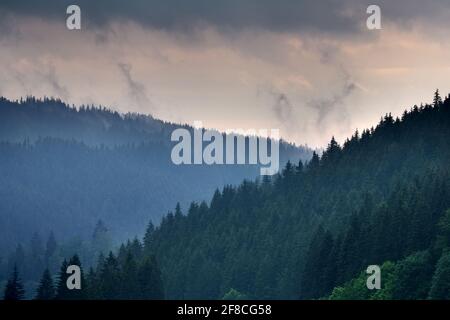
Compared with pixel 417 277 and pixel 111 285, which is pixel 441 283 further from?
pixel 111 285

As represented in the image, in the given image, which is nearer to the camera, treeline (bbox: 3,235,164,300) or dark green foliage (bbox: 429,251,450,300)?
dark green foliage (bbox: 429,251,450,300)

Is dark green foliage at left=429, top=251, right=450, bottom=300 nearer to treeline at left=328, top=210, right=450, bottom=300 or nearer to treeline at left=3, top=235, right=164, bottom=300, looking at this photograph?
treeline at left=328, top=210, right=450, bottom=300

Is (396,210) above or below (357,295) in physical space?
above

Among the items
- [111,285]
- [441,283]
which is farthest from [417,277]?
[111,285]

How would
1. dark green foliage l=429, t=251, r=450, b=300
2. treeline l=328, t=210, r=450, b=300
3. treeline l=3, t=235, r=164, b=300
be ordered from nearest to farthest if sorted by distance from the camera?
dark green foliage l=429, t=251, r=450, b=300 → treeline l=328, t=210, r=450, b=300 → treeline l=3, t=235, r=164, b=300

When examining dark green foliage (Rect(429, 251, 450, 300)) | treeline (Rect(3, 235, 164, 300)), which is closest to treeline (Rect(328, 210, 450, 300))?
dark green foliage (Rect(429, 251, 450, 300))

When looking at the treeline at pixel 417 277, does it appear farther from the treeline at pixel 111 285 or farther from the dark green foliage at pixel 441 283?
the treeline at pixel 111 285

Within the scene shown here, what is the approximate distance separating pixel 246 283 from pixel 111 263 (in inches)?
1665

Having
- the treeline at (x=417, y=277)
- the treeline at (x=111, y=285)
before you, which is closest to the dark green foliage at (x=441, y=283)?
the treeline at (x=417, y=277)

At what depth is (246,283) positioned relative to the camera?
651ft
